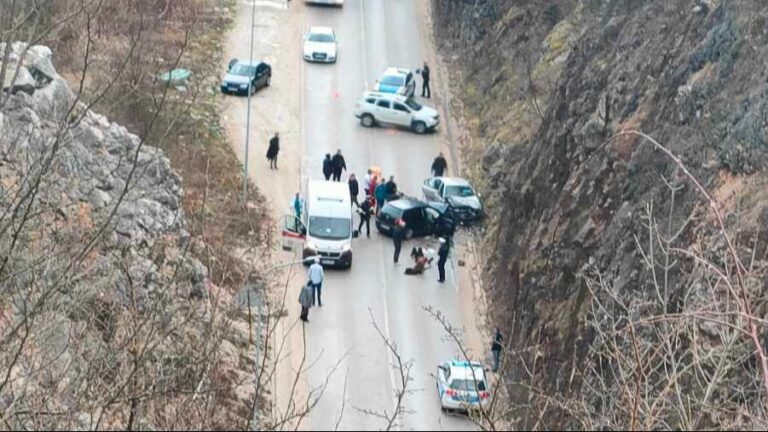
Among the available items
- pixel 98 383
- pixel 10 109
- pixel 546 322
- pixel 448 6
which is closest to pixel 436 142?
pixel 448 6

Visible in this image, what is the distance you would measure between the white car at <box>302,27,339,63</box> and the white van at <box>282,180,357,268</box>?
11167mm

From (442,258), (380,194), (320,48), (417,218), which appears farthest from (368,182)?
(320,48)

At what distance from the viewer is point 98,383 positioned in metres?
9.82

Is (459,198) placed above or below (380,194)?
below

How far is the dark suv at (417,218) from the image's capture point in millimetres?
31031

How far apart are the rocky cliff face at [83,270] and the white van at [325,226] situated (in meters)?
2.97

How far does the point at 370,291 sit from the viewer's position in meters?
29.2

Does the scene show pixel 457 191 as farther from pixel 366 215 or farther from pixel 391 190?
pixel 366 215

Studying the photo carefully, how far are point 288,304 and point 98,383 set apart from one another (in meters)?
18.5

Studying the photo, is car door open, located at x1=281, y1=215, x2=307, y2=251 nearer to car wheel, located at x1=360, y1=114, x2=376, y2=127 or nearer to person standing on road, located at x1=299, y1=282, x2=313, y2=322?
person standing on road, located at x1=299, y1=282, x2=313, y2=322

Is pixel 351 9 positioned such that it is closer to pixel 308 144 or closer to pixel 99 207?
pixel 308 144

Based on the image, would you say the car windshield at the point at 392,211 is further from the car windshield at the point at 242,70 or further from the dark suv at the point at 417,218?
the car windshield at the point at 242,70

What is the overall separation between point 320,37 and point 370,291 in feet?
50.0

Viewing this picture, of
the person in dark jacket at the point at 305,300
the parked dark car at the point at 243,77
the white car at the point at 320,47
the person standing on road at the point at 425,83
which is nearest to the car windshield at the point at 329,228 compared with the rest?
the person in dark jacket at the point at 305,300
